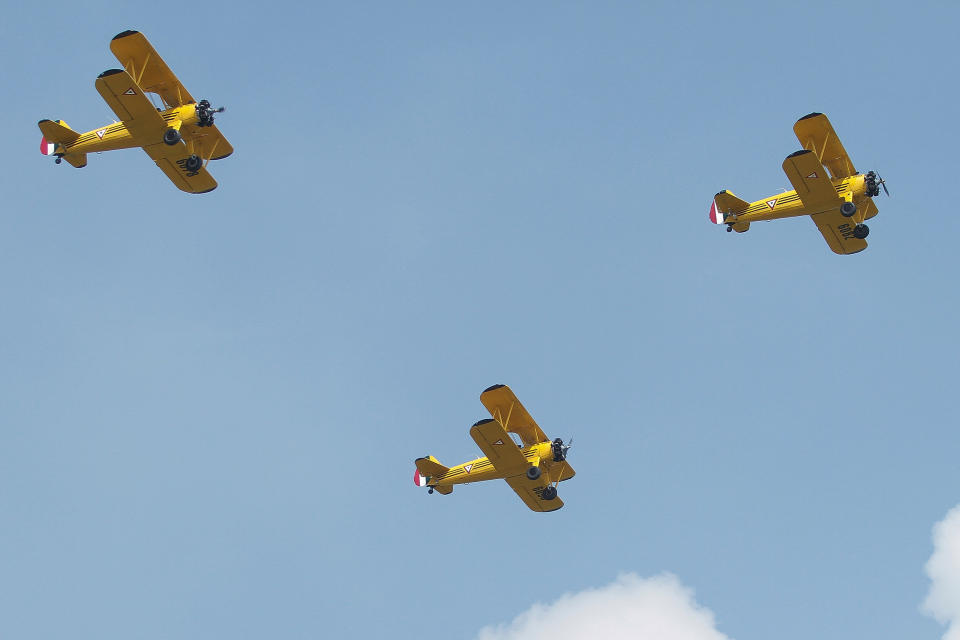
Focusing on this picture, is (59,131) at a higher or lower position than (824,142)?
higher

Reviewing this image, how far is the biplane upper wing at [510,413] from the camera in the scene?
215ft

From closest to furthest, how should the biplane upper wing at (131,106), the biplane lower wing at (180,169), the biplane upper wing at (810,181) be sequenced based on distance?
the biplane upper wing at (131,106) → the biplane upper wing at (810,181) → the biplane lower wing at (180,169)

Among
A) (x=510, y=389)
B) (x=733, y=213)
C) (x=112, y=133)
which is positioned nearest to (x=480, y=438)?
(x=510, y=389)

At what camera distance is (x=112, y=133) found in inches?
2520

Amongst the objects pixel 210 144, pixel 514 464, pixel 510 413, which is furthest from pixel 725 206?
pixel 210 144

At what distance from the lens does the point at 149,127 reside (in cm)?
6216

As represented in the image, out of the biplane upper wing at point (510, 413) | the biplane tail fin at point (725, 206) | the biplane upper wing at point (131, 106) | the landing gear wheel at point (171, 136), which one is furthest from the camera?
the biplane tail fin at point (725, 206)

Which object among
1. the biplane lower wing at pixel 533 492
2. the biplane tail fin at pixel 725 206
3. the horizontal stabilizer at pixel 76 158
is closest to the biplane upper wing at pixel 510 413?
the biplane lower wing at pixel 533 492

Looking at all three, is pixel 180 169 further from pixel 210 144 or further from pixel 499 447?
pixel 499 447

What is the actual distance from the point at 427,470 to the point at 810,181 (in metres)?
22.2

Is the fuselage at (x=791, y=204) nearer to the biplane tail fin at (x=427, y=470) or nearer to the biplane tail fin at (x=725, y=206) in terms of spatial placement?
the biplane tail fin at (x=725, y=206)

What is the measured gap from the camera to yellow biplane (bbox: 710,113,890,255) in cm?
6319

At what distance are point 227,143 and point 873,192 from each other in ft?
97.6

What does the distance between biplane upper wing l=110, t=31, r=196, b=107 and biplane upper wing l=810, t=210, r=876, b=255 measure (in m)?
29.4
